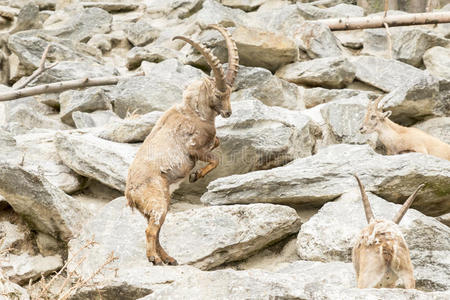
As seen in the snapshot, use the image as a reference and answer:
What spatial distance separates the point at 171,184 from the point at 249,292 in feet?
7.90

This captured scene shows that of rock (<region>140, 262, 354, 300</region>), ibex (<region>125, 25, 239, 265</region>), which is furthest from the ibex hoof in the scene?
rock (<region>140, 262, 354, 300</region>)

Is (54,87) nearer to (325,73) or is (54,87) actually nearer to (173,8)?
(325,73)

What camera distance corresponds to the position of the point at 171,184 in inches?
247

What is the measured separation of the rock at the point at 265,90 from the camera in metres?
11.2

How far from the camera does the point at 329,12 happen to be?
16.0 meters

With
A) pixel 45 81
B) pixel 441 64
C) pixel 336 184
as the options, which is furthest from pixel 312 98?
pixel 45 81

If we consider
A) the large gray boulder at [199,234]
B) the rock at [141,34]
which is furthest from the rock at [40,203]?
the rock at [141,34]

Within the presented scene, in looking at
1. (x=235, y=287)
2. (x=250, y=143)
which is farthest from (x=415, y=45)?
(x=235, y=287)

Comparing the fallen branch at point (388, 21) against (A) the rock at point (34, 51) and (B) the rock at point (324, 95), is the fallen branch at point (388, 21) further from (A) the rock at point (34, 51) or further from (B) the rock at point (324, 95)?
(A) the rock at point (34, 51)

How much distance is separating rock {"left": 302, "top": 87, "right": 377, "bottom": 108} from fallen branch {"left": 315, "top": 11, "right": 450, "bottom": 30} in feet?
12.1

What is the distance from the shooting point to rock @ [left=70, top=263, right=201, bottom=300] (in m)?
5.44

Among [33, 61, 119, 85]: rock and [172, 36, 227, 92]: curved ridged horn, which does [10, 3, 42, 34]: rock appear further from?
[172, 36, 227, 92]: curved ridged horn

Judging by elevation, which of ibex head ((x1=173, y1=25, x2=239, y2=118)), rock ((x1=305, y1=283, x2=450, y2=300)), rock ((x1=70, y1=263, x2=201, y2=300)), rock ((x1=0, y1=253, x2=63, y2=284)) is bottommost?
rock ((x1=0, y1=253, x2=63, y2=284))

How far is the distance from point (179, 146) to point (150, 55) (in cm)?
788
